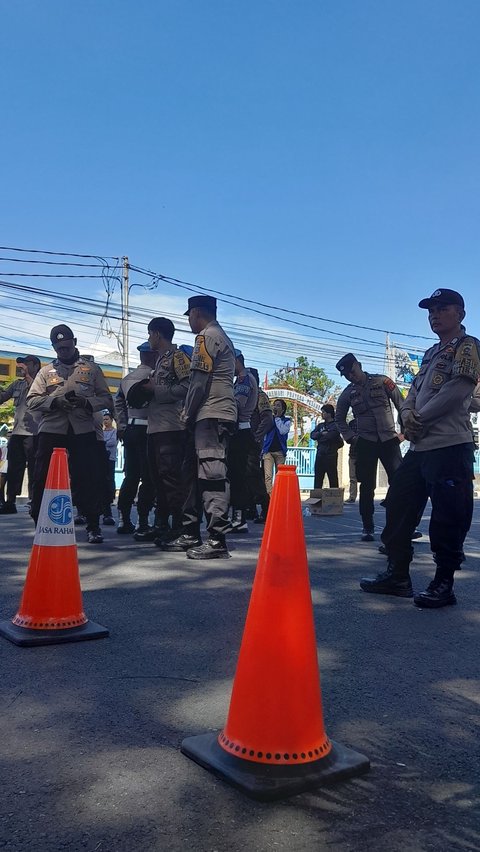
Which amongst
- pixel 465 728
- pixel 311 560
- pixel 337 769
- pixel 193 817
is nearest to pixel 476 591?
pixel 311 560

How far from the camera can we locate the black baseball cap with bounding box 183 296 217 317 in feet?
21.1

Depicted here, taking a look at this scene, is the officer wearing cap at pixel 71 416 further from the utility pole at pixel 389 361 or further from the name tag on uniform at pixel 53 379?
the utility pole at pixel 389 361

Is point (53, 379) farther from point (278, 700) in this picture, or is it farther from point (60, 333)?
point (278, 700)

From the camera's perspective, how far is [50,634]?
11.8ft

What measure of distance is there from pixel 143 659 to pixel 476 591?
8.83 feet

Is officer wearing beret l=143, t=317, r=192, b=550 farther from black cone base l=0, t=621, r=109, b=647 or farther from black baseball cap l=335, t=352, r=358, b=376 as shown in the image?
black cone base l=0, t=621, r=109, b=647

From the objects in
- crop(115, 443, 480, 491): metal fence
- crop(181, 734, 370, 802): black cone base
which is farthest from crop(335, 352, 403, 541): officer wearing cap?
crop(115, 443, 480, 491): metal fence

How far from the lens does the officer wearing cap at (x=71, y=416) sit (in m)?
6.82

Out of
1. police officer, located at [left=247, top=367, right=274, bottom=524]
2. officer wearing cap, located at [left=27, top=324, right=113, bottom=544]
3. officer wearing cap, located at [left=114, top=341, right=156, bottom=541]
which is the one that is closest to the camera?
officer wearing cap, located at [left=27, top=324, right=113, bottom=544]

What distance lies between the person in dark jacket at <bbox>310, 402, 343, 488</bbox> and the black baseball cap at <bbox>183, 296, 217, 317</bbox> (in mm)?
7968

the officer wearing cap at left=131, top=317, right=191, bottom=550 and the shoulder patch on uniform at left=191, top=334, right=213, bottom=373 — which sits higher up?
the shoulder patch on uniform at left=191, top=334, right=213, bottom=373

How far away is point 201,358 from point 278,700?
13.7 ft

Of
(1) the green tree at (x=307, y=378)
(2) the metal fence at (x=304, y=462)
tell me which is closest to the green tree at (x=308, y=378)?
(1) the green tree at (x=307, y=378)

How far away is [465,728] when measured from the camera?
2604mm
